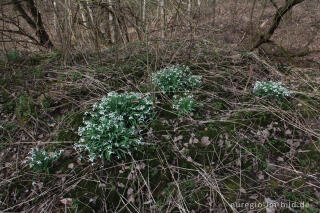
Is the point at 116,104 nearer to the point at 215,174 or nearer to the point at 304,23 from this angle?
the point at 215,174

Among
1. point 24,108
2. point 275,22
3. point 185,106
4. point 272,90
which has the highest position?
point 275,22

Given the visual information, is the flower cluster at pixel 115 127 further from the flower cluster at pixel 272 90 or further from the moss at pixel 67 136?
the flower cluster at pixel 272 90

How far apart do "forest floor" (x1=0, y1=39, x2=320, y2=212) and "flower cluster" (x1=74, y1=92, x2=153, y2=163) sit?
0.17 m

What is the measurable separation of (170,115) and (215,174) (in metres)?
1.22

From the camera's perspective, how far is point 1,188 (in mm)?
2400

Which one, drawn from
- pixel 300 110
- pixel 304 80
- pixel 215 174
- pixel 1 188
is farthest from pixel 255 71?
pixel 1 188

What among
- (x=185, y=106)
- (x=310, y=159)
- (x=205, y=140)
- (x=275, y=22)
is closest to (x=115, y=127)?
(x=185, y=106)

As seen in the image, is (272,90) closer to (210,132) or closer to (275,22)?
(210,132)

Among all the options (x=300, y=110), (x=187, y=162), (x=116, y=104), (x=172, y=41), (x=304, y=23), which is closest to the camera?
(x=187, y=162)

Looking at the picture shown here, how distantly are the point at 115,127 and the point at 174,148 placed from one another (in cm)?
91

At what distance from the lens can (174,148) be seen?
2.73 m

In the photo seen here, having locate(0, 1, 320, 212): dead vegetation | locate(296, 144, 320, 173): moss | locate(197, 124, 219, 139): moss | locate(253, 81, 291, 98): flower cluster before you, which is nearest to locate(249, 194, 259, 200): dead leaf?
locate(0, 1, 320, 212): dead vegetation

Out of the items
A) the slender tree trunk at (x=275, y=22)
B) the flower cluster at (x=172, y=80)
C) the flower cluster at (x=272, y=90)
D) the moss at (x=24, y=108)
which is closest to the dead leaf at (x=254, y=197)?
the flower cluster at (x=272, y=90)

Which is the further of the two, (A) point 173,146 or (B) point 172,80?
(B) point 172,80
